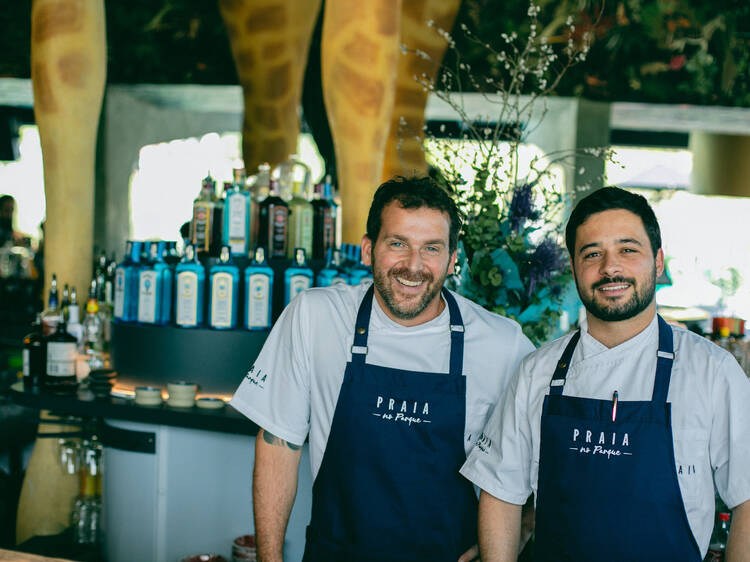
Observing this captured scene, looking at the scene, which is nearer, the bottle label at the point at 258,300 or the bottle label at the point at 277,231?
the bottle label at the point at 258,300

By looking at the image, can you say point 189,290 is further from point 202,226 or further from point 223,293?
point 202,226

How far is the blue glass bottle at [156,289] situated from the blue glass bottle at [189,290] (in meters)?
0.08

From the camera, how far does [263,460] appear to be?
1.94 metres

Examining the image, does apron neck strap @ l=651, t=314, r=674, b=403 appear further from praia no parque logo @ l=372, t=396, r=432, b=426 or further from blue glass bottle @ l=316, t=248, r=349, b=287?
blue glass bottle @ l=316, t=248, r=349, b=287

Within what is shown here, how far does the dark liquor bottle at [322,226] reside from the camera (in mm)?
3404

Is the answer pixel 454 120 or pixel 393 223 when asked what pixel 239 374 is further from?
pixel 454 120

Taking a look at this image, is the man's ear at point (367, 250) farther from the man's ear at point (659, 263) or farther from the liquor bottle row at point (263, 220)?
the liquor bottle row at point (263, 220)

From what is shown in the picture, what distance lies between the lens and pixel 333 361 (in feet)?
6.38

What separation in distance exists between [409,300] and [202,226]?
158 cm

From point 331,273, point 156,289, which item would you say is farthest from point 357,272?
point 156,289

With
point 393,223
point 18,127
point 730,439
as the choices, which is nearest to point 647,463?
point 730,439

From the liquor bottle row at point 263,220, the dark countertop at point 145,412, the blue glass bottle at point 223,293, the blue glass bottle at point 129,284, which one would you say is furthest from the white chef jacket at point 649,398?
the blue glass bottle at point 129,284

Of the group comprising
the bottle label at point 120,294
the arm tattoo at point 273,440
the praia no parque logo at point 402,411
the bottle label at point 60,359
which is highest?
the bottle label at point 120,294

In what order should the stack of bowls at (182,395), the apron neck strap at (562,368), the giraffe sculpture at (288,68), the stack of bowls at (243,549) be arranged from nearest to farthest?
the apron neck strap at (562,368), the stack of bowls at (243,549), the stack of bowls at (182,395), the giraffe sculpture at (288,68)
